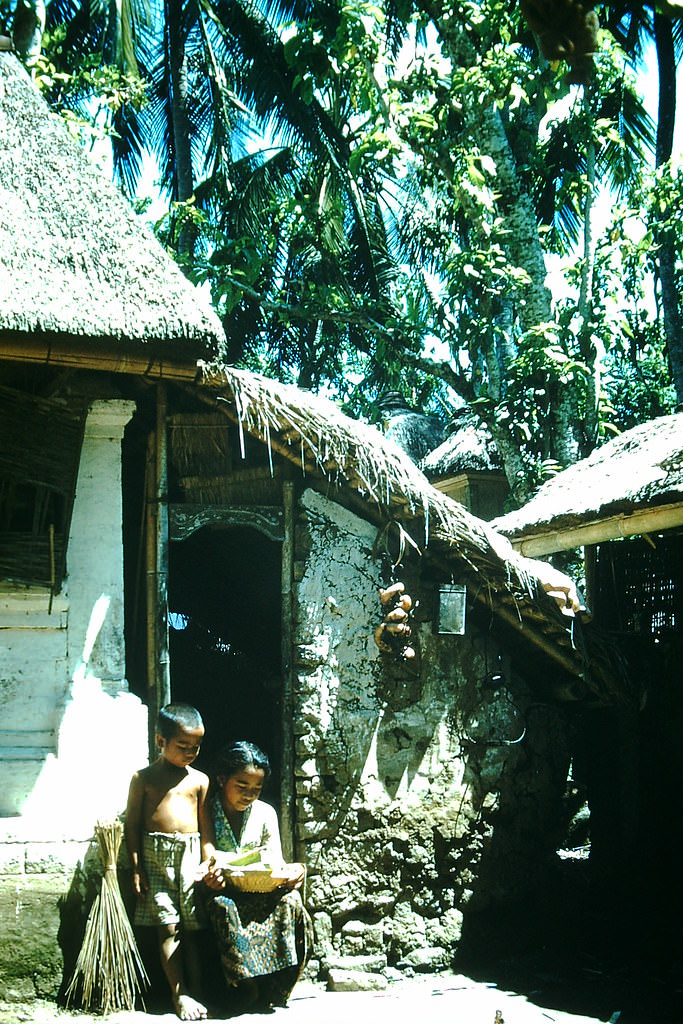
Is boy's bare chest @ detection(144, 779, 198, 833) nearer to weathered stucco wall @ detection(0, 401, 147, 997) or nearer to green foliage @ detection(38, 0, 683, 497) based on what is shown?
weathered stucco wall @ detection(0, 401, 147, 997)

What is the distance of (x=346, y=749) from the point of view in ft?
18.9

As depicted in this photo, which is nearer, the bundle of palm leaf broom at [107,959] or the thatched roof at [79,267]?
the bundle of palm leaf broom at [107,959]

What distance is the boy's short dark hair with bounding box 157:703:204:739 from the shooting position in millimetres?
4949

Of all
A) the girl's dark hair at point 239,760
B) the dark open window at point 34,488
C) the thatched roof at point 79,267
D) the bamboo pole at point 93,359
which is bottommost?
the girl's dark hair at point 239,760

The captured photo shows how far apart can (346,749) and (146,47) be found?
1210 cm

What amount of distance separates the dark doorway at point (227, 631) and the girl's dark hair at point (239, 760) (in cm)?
232

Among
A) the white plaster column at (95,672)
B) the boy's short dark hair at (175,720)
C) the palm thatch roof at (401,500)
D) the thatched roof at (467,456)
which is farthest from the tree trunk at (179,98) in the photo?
the boy's short dark hair at (175,720)

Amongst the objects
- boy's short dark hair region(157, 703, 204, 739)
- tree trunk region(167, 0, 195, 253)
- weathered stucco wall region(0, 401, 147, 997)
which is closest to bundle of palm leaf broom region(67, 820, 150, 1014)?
weathered stucco wall region(0, 401, 147, 997)

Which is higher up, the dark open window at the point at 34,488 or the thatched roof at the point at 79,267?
the thatched roof at the point at 79,267

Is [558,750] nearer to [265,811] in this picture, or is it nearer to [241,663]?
[265,811]

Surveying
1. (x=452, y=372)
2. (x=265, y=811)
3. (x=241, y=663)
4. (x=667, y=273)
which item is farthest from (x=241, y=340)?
(x=265, y=811)

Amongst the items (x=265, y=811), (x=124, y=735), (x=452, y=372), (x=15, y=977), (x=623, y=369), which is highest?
(x=623, y=369)

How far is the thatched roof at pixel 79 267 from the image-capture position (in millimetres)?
4793

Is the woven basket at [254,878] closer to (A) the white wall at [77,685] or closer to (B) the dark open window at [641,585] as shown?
(A) the white wall at [77,685]
